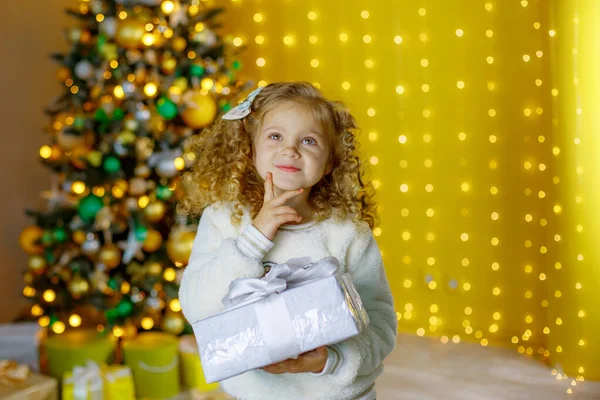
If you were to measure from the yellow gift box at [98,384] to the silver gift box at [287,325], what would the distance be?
1.56 m

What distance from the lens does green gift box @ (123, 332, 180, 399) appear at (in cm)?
265

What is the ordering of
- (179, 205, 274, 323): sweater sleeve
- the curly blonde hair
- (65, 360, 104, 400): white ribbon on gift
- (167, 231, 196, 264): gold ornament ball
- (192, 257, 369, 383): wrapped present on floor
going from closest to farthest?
(192, 257, 369, 383): wrapped present on floor
(179, 205, 274, 323): sweater sleeve
the curly blonde hair
(65, 360, 104, 400): white ribbon on gift
(167, 231, 196, 264): gold ornament ball

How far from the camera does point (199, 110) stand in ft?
8.93

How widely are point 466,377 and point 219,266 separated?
2.10 metres

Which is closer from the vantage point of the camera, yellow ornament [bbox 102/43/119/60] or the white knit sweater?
the white knit sweater

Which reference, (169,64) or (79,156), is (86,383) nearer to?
(79,156)

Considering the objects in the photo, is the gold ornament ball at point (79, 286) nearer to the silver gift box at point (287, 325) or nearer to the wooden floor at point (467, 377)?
the wooden floor at point (467, 377)

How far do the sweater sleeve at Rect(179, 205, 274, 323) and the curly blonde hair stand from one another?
0.07 m

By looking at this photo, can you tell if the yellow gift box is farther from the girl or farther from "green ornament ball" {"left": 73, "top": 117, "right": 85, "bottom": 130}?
the girl

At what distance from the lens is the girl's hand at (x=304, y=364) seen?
3.66ft

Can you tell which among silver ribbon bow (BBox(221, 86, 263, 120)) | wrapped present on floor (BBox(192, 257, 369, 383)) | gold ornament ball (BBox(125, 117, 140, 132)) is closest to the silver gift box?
wrapped present on floor (BBox(192, 257, 369, 383))

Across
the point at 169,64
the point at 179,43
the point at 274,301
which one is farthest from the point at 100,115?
the point at 274,301

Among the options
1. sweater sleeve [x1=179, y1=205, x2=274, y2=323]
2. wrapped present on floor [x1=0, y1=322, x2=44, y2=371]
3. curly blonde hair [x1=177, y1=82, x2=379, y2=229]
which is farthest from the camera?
wrapped present on floor [x1=0, y1=322, x2=44, y2=371]

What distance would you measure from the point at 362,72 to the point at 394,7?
381 mm
